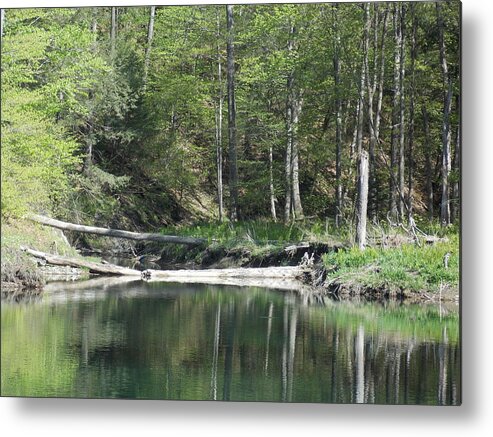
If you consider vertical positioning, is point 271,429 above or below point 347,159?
below

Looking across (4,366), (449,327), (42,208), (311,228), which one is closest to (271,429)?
(449,327)

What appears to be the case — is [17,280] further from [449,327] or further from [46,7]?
[449,327]

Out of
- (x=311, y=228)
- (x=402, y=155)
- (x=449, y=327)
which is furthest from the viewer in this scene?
(x=311, y=228)

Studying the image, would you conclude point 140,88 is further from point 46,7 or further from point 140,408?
point 140,408

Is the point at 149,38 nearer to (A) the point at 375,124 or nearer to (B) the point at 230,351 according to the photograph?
(A) the point at 375,124

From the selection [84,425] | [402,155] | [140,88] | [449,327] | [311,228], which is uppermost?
[140,88]

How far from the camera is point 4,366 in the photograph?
6.48 meters

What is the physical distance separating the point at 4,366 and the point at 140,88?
3.24 meters

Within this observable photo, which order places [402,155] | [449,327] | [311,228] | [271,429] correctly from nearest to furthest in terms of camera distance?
[271,429]
[449,327]
[402,155]
[311,228]

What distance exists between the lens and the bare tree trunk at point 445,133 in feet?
22.5

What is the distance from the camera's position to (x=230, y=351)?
6840mm

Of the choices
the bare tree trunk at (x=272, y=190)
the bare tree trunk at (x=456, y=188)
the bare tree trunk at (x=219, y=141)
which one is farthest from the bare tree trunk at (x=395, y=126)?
the bare tree trunk at (x=219, y=141)

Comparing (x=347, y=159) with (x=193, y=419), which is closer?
(x=193, y=419)

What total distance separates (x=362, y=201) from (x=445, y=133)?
1168 millimetres
